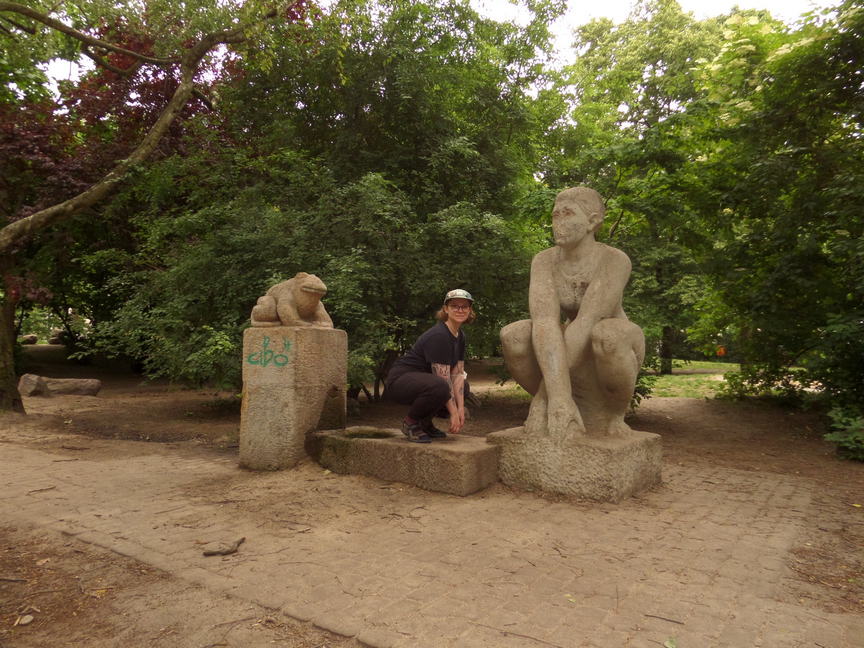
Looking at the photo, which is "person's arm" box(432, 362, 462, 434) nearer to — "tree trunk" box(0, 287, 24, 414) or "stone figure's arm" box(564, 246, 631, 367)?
"stone figure's arm" box(564, 246, 631, 367)

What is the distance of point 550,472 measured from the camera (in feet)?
13.8

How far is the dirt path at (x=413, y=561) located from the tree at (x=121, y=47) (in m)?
3.68

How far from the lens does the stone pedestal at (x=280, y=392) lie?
5102mm

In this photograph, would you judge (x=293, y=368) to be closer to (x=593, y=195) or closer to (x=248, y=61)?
(x=593, y=195)

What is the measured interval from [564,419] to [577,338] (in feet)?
2.12

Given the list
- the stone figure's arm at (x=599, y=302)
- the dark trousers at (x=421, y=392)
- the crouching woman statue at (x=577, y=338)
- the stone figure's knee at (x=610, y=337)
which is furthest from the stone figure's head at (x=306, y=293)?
the stone figure's knee at (x=610, y=337)

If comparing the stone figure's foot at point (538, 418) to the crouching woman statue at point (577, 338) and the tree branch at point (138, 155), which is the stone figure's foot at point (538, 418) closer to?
the crouching woman statue at point (577, 338)

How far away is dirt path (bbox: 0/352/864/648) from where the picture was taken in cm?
230

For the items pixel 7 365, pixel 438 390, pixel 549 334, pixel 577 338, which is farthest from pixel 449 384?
pixel 7 365

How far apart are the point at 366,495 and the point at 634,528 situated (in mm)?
1925

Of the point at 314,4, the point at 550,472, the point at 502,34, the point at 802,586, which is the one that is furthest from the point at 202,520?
the point at 502,34

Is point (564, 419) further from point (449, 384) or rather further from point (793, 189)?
point (793, 189)

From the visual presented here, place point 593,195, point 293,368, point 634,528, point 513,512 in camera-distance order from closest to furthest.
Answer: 1. point 634,528
2. point 513,512
3. point 593,195
4. point 293,368

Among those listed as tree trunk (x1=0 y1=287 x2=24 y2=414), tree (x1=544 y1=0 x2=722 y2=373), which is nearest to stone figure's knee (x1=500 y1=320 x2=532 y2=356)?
tree (x1=544 y1=0 x2=722 y2=373)
